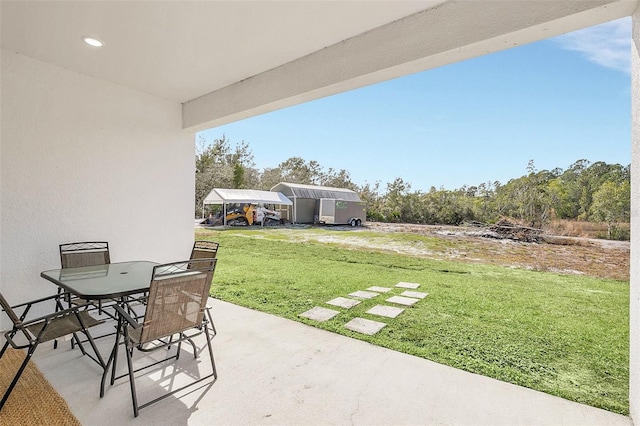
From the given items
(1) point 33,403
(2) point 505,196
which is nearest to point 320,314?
(1) point 33,403

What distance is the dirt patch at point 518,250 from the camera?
606 cm

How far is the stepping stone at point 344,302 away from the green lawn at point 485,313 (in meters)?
0.11

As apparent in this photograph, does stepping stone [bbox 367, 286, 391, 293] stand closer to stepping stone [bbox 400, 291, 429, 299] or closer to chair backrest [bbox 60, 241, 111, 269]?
stepping stone [bbox 400, 291, 429, 299]

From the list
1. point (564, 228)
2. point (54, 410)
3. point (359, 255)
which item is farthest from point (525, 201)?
point (54, 410)

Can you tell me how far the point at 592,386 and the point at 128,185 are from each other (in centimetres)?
484

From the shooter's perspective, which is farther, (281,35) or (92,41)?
(92,41)

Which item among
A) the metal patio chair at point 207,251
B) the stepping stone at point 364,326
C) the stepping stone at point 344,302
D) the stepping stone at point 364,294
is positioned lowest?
the stepping stone at point 364,294

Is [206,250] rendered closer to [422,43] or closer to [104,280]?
[104,280]

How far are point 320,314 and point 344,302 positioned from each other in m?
0.59

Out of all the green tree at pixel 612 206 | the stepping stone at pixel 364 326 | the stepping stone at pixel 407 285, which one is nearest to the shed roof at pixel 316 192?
the stepping stone at pixel 407 285

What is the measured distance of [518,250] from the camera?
763 centimetres

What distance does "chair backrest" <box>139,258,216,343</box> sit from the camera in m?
1.85

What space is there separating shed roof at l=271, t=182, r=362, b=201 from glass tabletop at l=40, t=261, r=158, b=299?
10.9 metres

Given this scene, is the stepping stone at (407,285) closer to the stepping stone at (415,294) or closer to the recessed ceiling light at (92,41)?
the stepping stone at (415,294)
